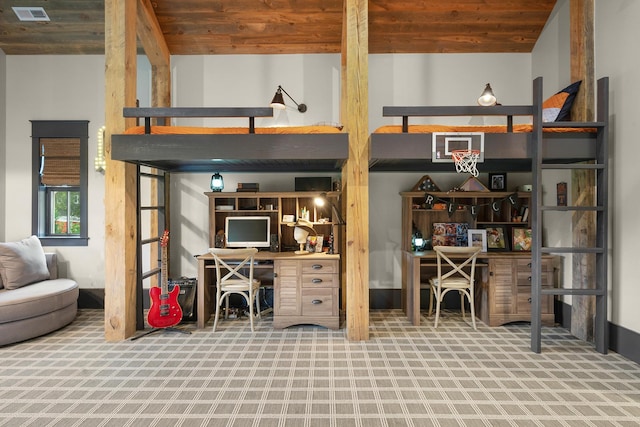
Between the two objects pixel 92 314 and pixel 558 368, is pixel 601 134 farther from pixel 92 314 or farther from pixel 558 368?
pixel 92 314

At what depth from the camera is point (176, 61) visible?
5172mm

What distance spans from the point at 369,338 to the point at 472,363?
1018mm

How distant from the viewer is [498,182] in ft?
Result: 16.4

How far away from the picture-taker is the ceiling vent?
4.50 m

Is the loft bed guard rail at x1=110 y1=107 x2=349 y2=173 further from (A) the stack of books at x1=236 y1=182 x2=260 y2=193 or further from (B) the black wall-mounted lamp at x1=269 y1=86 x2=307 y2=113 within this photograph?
(A) the stack of books at x1=236 y1=182 x2=260 y2=193

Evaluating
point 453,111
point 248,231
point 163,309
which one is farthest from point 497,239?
point 163,309

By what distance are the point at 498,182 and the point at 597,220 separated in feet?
4.91

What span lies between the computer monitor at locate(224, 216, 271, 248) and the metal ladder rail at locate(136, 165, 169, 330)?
2.73ft

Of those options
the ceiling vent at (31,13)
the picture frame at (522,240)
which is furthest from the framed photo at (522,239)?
the ceiling vent at (31,13)

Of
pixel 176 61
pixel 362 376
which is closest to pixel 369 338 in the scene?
pixel 362 376

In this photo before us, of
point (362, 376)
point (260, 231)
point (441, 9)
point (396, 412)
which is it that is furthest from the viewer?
point (260, 231)

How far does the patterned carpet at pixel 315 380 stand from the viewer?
2459 mm

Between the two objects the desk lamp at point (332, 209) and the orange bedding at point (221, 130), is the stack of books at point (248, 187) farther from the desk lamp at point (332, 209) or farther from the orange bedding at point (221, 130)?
the orange bedding at point (221, 130)

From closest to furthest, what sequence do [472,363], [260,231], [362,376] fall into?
[362,376] < [472,363] < [260,231]
